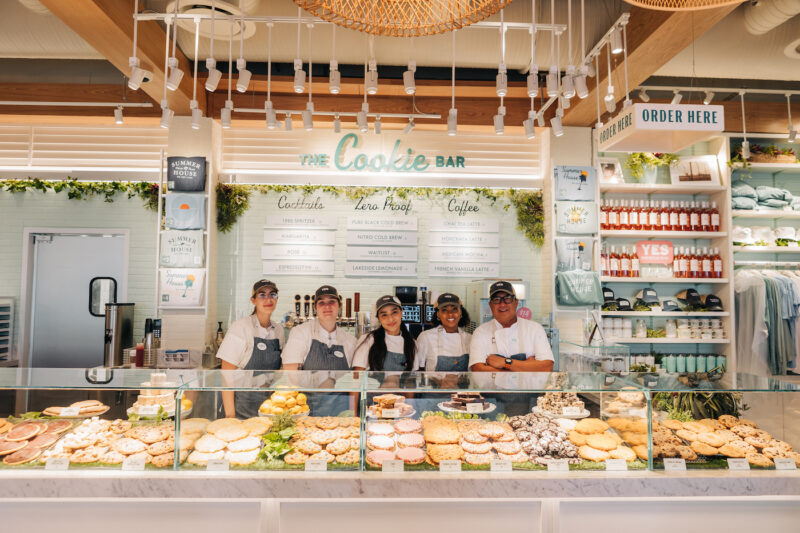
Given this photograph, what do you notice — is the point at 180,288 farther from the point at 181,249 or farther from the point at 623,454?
the point at 623,454

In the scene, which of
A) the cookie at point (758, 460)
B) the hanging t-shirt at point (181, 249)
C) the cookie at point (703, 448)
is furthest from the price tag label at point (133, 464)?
the hanging t-shirt at point (181, 249)

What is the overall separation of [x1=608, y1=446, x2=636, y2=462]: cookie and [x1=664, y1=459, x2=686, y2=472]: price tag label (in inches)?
5.5

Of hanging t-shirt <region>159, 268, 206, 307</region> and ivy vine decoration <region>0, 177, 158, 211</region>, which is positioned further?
ivy vine decoration <region>0, 177, 158, 211</region>

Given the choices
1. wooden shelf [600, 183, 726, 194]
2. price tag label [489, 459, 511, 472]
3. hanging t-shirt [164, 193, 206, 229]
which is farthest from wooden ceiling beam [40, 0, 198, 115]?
wooden shelf [600, 183, 726, 194]

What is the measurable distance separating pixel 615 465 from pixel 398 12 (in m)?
2.14

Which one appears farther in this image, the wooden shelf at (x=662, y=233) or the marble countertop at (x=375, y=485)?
the wooden shelf at (x=662, y=233)

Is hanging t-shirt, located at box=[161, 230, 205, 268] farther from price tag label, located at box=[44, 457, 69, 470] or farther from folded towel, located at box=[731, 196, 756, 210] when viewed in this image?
folded towel, located at box=[731, 196, 756, 210]

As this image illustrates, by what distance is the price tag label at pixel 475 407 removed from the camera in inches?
109

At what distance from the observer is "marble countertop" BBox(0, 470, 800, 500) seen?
2322mm

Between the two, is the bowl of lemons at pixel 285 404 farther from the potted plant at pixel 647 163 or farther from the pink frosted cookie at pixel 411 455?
the potted plant at pixel 647 163

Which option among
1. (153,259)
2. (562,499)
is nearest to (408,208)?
(153,259)

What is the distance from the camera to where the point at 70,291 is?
6.62 meters

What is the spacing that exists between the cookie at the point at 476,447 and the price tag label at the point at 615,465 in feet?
1.78

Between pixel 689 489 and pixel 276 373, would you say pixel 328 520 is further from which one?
pixel 689 489
